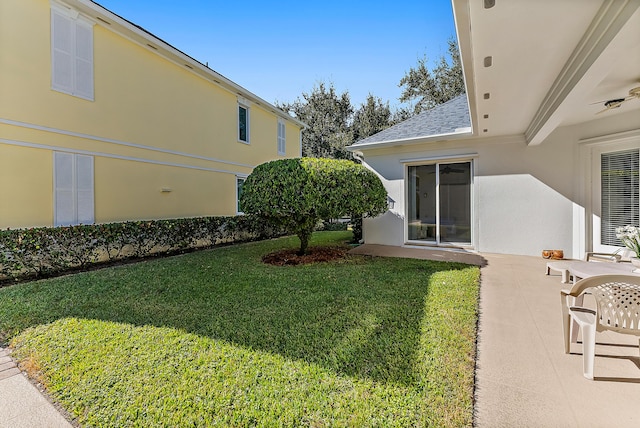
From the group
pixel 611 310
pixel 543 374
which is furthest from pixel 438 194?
pixel 543 374

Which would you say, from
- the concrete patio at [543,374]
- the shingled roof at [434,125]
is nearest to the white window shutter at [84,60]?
the shingled roof at [434,125]

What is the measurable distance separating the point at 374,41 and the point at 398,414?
44.1 ft

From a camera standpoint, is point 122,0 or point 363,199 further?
point 122,0

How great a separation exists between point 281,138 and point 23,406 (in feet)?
49.0

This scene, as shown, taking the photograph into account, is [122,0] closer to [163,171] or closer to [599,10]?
[163,171]

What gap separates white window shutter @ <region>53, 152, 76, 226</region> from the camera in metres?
7.13

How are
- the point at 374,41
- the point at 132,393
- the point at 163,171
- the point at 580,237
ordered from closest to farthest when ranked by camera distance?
the point at 132,393
the point at 580,237
the point at 163,171
the point at 374,41

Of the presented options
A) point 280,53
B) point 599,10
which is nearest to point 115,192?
point 280,53

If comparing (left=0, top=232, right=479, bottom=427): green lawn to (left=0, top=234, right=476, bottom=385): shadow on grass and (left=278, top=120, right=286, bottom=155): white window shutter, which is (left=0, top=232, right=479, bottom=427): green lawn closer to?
(left=0, top=234, right=476, bottom=385): shadow on grass

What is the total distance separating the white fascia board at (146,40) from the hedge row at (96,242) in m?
5.63

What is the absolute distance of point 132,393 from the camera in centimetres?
260

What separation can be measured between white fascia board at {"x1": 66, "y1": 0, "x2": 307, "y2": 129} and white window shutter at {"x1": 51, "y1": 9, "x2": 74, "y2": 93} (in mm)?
499

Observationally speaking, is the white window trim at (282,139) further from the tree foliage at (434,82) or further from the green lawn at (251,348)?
the tree foliage at (434,82)

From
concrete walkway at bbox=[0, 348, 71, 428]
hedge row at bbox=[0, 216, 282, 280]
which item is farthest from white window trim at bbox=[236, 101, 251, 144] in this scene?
concrete walkway at bbox=[0, 348, 71, 428]
